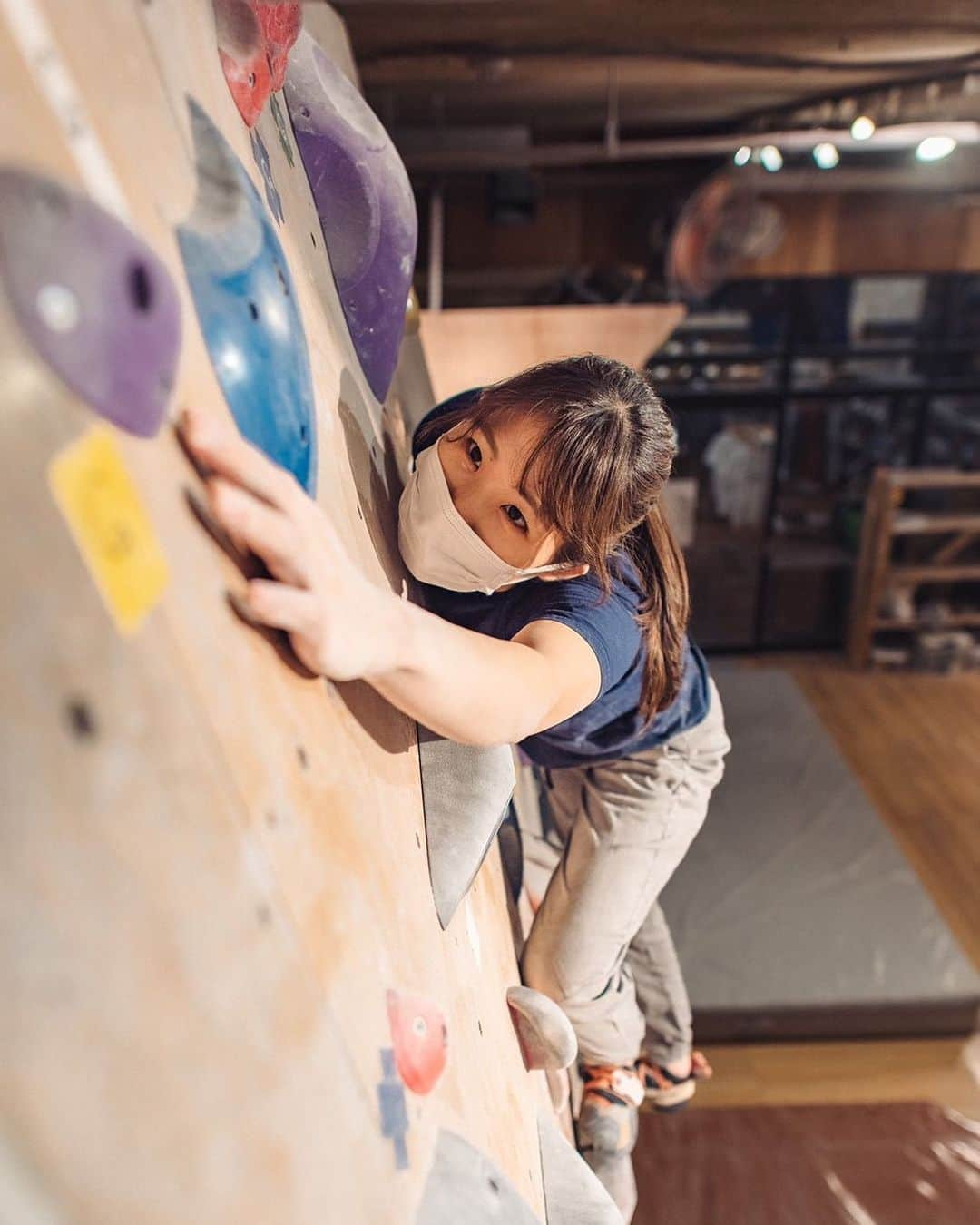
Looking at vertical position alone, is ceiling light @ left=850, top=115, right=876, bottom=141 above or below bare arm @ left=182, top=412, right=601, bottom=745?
above

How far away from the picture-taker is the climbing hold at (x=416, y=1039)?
1.75ft

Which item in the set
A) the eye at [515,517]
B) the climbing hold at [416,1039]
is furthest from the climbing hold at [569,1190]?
the eye at [515,517]

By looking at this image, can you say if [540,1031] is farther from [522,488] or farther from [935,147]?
[935,147]

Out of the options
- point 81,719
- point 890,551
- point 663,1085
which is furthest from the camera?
point 890,551

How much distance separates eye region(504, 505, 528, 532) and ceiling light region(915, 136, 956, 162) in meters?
2.67

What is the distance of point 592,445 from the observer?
70 cm

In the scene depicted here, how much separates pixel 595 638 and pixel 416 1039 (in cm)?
33

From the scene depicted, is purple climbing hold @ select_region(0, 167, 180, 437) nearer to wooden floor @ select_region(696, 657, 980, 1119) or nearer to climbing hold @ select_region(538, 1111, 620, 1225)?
climbing hold @ select_region(538, 1111, 620, 1225)

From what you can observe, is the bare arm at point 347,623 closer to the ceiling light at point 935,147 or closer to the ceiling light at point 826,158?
the ceiling light at point 935,147

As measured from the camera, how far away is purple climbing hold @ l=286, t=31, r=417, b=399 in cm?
76

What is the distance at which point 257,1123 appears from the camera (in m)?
0.39

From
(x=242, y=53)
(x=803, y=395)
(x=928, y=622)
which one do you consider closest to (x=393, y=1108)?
(x=242, y=53)

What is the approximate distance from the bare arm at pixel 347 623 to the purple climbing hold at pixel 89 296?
47 mm

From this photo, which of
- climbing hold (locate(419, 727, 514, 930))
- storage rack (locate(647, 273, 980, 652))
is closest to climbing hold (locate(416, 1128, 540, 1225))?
climbing hold (locate(419, 727, 514, 930))
